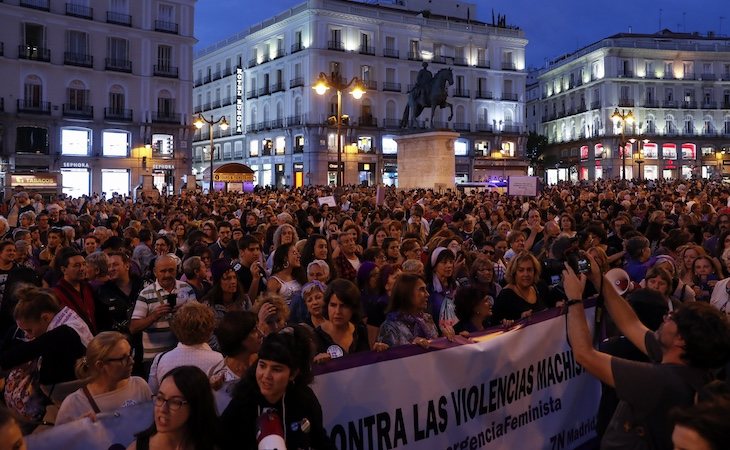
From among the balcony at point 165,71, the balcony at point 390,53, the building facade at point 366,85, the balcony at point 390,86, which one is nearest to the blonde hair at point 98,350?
the balcony at point 165,71

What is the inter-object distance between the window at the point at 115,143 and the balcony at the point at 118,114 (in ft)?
3.18

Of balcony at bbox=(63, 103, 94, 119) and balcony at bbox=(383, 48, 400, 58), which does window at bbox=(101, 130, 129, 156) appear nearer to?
balcony at bbox=(63, 103, 94, 119)

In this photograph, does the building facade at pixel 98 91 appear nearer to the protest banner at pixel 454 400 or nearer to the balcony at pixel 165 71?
the balcony at pixel 165 71

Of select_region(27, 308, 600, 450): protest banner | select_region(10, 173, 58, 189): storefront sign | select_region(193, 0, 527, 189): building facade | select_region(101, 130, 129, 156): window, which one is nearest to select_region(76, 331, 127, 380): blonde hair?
select_region(27, 308, 600, 450): protest banner

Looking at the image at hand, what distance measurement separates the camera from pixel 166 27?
171ft

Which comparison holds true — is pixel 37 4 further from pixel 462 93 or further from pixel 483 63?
pixel 483 63

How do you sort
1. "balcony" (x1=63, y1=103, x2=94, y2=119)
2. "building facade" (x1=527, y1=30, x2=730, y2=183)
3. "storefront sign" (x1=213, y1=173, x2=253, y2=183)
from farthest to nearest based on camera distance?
"building facade" (x1=527, y1=30, x2=730, y2=183) → "balcony" (x1=63, y1=103, x2=94, y2=119) → "storefront sign" (x1=213, y1=173, x2=253, y2=183)

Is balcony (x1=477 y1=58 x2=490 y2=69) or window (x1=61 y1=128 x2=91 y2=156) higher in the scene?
balcony (x1=477 y1=58 x2=490 y2=69)

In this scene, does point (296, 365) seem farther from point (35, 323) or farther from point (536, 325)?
point (536, 325)

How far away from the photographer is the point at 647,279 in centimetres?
607

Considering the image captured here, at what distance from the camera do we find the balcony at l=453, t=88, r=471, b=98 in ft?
227

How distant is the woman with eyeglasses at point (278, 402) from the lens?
11.3 ft

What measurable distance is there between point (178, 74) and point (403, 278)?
50.5 metres

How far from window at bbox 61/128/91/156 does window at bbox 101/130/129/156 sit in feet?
3.51
